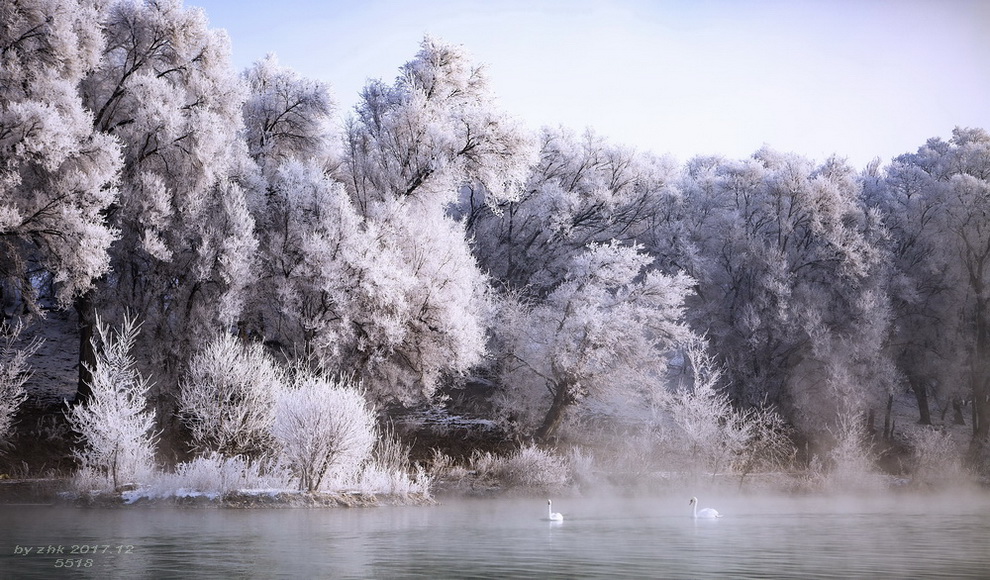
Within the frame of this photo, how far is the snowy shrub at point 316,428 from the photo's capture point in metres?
24.3

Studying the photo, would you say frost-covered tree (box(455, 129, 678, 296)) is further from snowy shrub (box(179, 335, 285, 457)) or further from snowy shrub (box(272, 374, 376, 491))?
snowy shrub (box(272, 374, 376, 491))

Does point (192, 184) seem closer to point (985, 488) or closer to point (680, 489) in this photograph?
point (680, 489)

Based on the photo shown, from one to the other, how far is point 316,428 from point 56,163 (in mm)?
12070

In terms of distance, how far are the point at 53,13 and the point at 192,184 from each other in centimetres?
706

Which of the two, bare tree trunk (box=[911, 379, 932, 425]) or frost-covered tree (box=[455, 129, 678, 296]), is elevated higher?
frost-covered tree (box=[455, 129, 678, 296])

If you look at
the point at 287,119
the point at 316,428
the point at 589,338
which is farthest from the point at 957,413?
the point at 316,428

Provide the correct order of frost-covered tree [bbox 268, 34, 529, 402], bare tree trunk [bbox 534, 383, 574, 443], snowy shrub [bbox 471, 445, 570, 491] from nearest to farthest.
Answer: frost-covered tree [bbox 268, 34, 529, 402], snowy shrub [bbox 471, 445, 570, 491], bare tree trunk [bbox 534, 383, 574, 443]

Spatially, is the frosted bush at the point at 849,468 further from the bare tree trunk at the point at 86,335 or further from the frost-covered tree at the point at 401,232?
the bare tree trunk at the point at 86,335

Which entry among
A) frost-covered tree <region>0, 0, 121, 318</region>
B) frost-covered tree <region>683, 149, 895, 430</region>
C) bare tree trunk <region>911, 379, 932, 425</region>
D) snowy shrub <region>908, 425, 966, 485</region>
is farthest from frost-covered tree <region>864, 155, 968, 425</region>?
frost-covered tree <region>0, 0, 121, 318</region>

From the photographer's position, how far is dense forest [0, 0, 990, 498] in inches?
1116

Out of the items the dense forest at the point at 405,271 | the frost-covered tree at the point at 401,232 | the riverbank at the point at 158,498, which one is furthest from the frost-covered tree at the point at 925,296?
the riverbank at the point at 158,498

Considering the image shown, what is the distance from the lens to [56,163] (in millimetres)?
27781

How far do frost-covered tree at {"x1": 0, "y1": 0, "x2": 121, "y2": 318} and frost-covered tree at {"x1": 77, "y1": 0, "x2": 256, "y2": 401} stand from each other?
234 centimetres

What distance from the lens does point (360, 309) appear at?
112 feet
